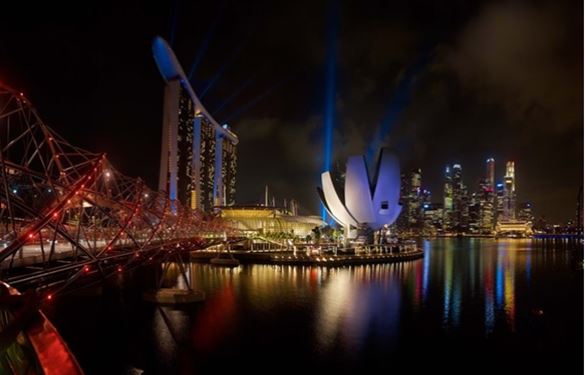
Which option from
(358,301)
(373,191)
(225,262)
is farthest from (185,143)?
(358,301)

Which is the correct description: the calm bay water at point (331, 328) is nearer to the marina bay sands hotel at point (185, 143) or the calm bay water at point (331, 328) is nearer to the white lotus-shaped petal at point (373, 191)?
the white lotus-shaped petal at point (373, 191)

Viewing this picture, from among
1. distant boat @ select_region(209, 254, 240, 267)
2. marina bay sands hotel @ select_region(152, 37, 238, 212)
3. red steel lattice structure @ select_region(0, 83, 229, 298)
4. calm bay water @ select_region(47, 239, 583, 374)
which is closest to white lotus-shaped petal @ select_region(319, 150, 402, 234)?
marina bay sands hotel @ select_region(152, 37, 238, 212)

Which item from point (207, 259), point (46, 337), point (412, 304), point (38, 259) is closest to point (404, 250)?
point (207, 259)

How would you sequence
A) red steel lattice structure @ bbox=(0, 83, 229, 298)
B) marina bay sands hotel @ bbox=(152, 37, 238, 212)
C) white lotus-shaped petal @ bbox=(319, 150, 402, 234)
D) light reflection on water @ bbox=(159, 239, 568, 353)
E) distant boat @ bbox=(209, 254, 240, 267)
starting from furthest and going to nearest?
marina bay sands hotel @ bbox=(152, 37, 238, 212), white lotus-shaped petal @ bbox=(319, 150, 402, 234), distant boat @ bbox=(209, 254, 240, 267), light reflection on water @ bbox=(159, 239, 568, 353), red steel lattice structure @ bbox=(0, 83, 229, 298)

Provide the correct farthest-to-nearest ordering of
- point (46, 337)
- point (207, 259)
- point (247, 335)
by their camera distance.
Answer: point (207, 259) < point (247, 335) < point (46, 337)

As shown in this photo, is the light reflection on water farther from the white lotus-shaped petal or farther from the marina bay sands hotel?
the marina bay sands hotel

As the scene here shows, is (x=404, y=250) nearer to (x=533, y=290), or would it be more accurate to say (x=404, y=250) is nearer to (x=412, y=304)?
(x=533, y=290)

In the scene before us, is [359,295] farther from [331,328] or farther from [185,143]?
[185,143]
